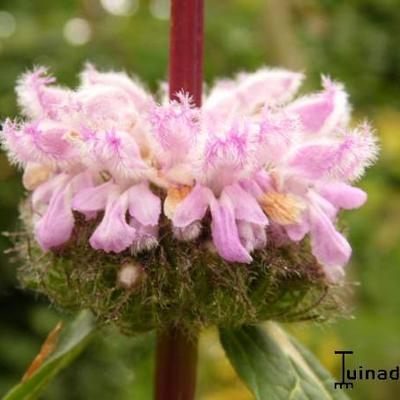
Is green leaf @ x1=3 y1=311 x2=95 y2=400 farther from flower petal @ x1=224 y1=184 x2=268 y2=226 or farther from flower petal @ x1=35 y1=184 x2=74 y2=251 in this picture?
flower petal @ x1=224 y1=184 x2=268 y2=226

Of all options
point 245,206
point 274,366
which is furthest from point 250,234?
point 274,366

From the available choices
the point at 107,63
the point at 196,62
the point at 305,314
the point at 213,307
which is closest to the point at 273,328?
the point at 305,314

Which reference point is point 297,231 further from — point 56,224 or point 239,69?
point 239,69

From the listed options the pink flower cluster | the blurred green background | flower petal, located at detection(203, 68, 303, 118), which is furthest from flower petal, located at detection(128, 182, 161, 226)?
the blurred green background

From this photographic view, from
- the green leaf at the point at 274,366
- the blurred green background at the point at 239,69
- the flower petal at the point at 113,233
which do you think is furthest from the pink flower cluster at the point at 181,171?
the blurred green background at the point at 239,69

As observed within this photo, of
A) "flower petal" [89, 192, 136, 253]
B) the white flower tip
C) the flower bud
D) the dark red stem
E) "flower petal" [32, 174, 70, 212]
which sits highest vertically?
the dark red stem

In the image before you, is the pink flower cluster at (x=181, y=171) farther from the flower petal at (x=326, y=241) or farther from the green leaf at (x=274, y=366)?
the green leaf at (x=274, y=366)
